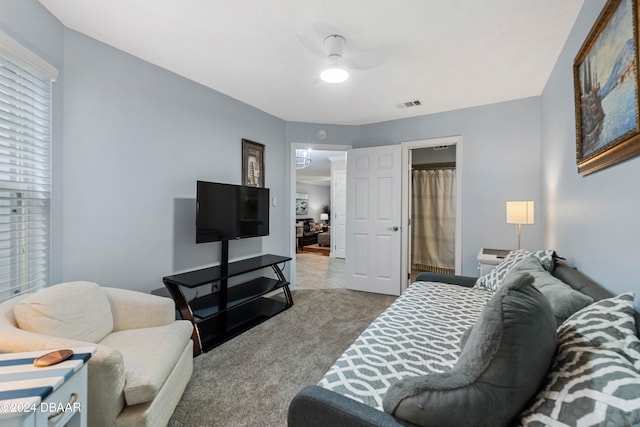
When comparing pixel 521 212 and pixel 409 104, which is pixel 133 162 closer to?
pixel 409 104

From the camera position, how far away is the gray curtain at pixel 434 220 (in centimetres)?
505

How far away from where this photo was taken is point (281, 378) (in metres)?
1.98

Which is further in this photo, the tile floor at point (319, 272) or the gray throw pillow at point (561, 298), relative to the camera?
the tile floor at point (319, 272)

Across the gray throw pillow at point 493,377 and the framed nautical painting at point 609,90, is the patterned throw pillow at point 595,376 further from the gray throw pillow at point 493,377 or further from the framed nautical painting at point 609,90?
the framed nautical painting at point 609,90

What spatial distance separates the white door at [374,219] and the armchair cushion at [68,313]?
303 cm

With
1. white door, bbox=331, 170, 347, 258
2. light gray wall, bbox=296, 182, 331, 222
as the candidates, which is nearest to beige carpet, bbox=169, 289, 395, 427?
white door, bbox=331, 170, 347, 258

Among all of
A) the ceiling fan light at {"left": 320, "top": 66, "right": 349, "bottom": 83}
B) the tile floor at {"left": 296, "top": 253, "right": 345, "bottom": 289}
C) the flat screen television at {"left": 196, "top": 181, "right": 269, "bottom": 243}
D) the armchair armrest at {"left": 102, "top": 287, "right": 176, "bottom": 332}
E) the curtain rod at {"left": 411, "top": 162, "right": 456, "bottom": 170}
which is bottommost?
the tile floor at {"left": 296, "top": 253, "right": 345, "bottom": 289}

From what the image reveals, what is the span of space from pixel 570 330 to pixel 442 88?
2640 millimetres

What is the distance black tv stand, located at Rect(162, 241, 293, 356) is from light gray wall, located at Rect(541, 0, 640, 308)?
8.63 feet

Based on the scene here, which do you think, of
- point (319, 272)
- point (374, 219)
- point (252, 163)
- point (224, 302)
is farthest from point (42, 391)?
point (319, 272)

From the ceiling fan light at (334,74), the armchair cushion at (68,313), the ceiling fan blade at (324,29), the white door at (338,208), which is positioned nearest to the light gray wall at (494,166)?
the ceiling fan light at (334,74)

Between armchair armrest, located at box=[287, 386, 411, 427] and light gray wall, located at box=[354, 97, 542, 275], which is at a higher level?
light gray wall, located at box=[354, 97, 542, 275]

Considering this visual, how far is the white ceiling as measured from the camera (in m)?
1.75

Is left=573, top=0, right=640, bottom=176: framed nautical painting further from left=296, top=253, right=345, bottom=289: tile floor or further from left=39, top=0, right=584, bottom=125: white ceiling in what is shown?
left=296, top=253, right=345, bottom=289: tile floor
